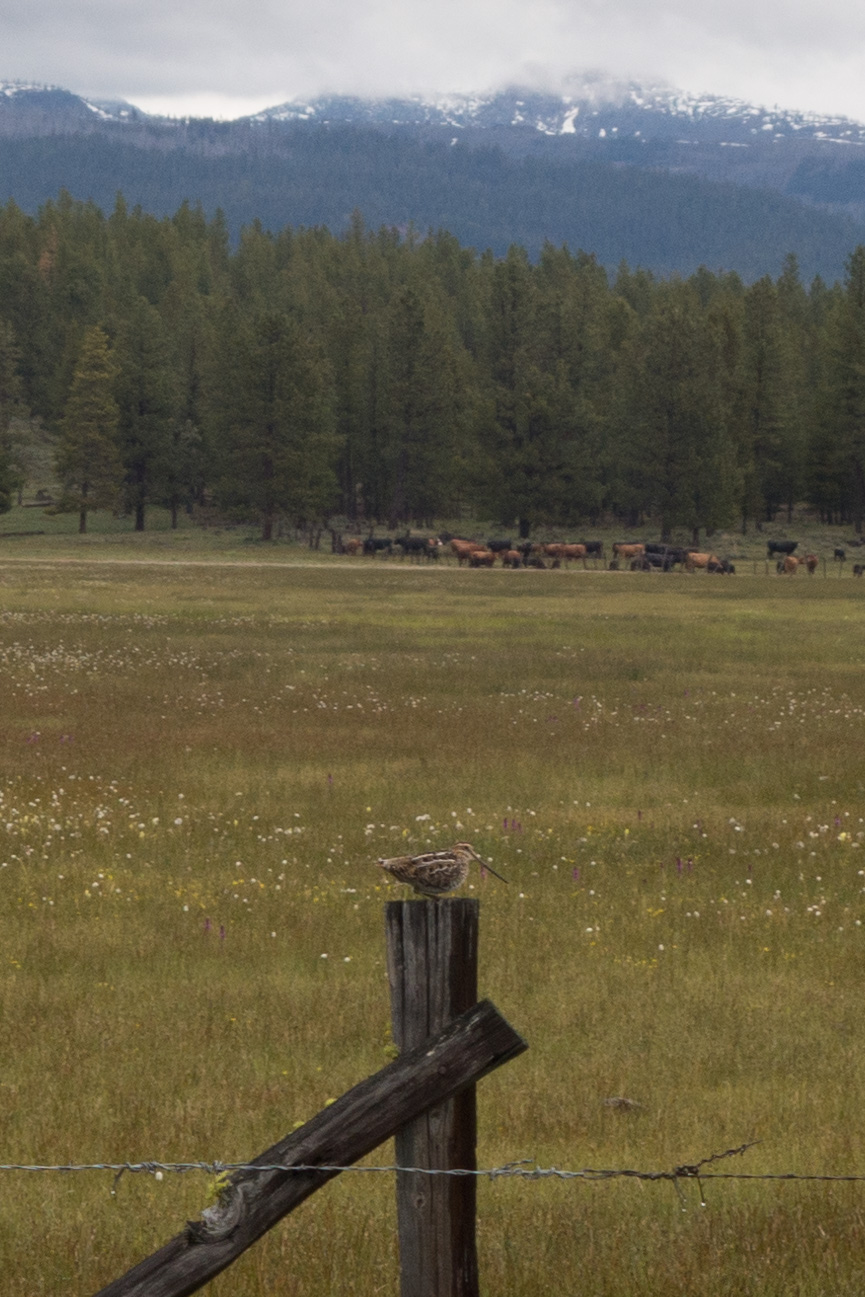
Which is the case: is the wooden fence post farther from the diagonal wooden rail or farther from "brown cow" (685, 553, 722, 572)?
"brown cow" (685, 553, 722, 572)

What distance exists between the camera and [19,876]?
15078mm

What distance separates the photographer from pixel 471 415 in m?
136

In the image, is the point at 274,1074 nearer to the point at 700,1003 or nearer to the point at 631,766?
the point at 700,1003

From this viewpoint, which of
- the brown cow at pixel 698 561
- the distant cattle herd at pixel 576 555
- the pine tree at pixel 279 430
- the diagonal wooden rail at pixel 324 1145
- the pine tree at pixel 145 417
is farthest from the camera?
the pine tree at pixel 145 417

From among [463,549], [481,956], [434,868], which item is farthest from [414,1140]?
[463,549]

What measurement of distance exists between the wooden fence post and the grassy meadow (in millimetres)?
2016

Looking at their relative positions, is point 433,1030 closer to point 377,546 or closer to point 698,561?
point 698,561

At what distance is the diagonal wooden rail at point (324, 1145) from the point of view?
4461 millimetres

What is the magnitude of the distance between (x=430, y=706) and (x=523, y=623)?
75.0 ft

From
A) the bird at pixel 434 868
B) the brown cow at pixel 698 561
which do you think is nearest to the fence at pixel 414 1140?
the bird at pixel 434 868

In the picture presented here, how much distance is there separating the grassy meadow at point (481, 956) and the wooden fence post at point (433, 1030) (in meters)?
2.02

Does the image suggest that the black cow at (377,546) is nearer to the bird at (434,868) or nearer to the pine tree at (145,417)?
the pine tree at (145,417)

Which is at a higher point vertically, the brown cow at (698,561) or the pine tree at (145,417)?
the pine tree at (145,417)

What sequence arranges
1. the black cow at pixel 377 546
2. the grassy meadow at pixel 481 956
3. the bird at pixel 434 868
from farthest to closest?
the black cow at pixel 377 546, the grassy meadow at pixel 481 956, the bird at pixel 434 868
